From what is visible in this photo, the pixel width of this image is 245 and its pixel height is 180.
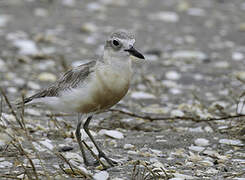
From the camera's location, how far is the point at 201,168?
3824 millimetres

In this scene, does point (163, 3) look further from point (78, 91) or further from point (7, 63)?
point (78, 91)

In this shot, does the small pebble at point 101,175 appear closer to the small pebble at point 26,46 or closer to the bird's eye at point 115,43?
the bird's eye at point 115,43

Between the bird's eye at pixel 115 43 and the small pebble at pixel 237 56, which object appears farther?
the small pebble at pixel 237 56

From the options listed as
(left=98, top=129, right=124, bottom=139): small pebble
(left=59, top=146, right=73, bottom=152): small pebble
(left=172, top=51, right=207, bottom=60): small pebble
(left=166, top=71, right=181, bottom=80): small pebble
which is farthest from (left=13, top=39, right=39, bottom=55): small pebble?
(left=59, top=146, right=73, bottom=152): small pebble

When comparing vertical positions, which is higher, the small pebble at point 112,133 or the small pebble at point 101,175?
the small pebble at point 101,175

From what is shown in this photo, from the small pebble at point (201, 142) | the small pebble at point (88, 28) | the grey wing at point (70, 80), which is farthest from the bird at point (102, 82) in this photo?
the small pebble at point (88, 28)

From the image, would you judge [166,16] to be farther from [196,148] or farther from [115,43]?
[115,43]

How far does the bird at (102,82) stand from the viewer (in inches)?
144

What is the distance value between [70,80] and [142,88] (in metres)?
2.63

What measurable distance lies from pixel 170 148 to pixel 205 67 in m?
3.13

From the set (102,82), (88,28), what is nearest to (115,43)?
(102,82)

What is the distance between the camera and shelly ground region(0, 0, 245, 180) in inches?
149

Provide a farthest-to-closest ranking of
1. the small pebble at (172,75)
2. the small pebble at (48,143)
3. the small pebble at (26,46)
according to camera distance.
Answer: the small pebble at (26,46) < the small pebble at (172,75) < the small pebble at (48,143)

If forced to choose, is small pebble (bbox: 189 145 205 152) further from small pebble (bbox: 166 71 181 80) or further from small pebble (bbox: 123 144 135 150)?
small pebble (bbox: 166 71 181 80)
